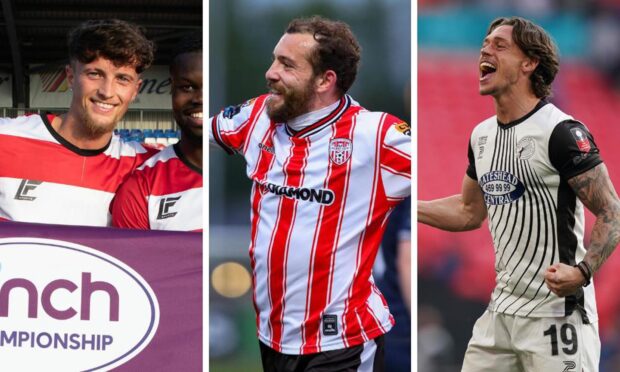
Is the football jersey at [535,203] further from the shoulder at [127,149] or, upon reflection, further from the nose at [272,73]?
the shoulder at [127,149]

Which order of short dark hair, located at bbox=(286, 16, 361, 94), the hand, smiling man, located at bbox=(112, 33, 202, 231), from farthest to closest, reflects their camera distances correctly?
smiling man, located at bbox=(112, 33, 202, 231) → the hand → short dark hair, located at bbox=(286, 16, 361, 94)

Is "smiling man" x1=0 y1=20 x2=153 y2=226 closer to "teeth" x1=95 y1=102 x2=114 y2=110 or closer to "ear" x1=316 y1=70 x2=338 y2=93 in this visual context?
"teeth" x1=95 y1=102 x2=114 y2=110

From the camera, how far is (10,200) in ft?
10.1

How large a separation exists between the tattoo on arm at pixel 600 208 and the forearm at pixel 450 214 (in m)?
0.35

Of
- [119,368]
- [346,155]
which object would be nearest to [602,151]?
[346,155]

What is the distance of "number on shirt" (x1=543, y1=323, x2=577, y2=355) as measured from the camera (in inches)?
119

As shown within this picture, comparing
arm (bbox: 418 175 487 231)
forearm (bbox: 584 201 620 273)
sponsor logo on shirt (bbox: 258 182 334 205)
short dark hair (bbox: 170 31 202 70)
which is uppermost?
short dark hair (bbox: 170 31 202 70)

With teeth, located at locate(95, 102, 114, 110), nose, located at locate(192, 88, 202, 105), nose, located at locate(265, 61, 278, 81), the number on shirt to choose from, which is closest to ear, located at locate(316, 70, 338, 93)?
nose, located at locate(265, 61, 278, 81)

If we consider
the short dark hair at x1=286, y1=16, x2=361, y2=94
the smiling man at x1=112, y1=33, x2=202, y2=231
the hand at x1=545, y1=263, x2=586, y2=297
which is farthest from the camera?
the smiling man at x1=112, y1=33, x2=202, y2=231

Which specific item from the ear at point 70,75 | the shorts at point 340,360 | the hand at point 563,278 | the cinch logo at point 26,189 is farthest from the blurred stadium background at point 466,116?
the cinch logo at point 26,189

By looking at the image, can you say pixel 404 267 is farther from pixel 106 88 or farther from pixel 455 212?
pixel 106 88

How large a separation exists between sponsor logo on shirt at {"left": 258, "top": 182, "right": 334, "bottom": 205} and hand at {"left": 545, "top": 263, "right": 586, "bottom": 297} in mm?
789

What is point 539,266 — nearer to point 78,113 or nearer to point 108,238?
point 108,238

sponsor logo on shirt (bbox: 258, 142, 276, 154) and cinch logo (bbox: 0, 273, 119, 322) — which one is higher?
sponsor logo on shirt (bbox: 258, 142, 276, 154)
